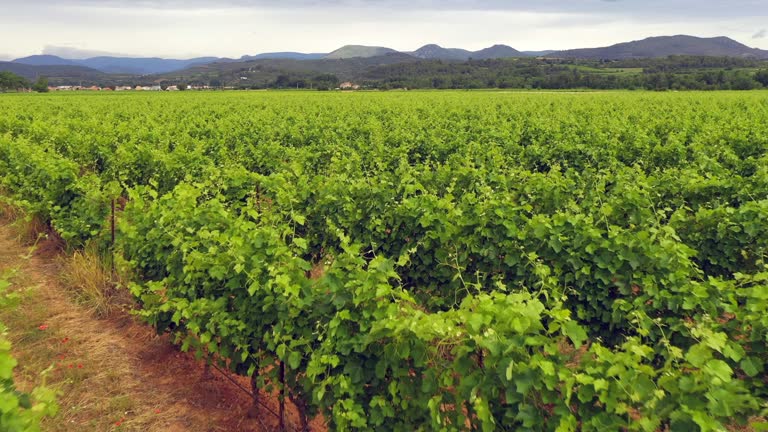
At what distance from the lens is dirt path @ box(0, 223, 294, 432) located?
5133 mm

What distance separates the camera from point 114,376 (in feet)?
19.1

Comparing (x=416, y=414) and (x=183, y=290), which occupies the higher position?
(x=183, y=290)

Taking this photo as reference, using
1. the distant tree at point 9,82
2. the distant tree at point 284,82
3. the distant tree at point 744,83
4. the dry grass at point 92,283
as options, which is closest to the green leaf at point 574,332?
the dry grass at point 92,283

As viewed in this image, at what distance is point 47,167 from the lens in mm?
8680

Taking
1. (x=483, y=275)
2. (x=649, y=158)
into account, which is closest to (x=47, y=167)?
(x=483, y=275)

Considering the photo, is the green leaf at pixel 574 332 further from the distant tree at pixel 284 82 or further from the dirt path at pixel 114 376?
the distant tree at pixel 284 82

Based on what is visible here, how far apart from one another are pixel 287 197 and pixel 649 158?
9.81 m

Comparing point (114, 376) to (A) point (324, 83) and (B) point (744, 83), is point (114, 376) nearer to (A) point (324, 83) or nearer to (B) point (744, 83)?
(B) point (744, 83)

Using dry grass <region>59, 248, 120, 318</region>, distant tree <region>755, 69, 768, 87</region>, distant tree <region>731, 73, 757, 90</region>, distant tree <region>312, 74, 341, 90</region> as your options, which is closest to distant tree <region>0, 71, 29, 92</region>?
distant tree <region>312, 74, 341, 90</region>

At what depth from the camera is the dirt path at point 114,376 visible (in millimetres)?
5133

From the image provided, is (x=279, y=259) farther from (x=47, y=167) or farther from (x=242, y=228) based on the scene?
(x=47, y=167)

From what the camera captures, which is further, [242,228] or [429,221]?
[429,221]

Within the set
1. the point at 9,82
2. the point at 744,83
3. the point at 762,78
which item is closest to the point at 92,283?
the point at 744,83

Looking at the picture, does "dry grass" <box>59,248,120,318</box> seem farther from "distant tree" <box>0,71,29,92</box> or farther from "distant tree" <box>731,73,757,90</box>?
"distant tree" <box>0,71,29,92</box>
